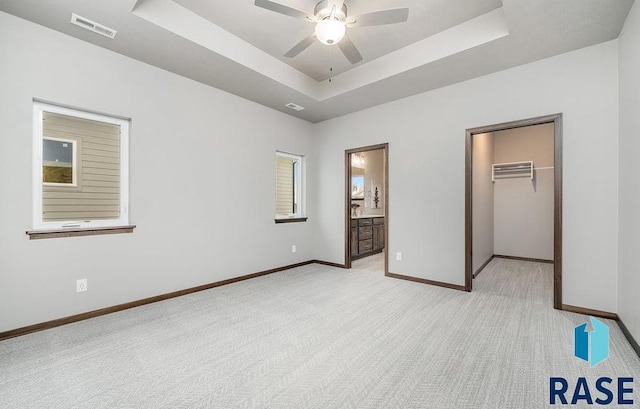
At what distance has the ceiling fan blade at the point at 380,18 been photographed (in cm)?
212

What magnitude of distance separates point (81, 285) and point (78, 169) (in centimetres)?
117

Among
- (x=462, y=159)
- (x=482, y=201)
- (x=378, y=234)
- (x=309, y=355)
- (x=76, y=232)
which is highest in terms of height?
(x=462, y=159)

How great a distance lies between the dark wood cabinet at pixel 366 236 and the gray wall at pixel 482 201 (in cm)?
206

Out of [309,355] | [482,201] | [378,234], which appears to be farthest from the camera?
[378,234]

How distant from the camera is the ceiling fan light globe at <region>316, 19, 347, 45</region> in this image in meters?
2.26

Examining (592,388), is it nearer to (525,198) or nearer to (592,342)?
(592,342)

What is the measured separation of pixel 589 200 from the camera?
2.84 meters

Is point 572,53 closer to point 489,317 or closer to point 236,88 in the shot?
point 489,317

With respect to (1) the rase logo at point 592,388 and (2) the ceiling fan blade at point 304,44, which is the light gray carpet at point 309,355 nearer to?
(1) the rase logo at point 592,388

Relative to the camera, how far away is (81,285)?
2.73 metres

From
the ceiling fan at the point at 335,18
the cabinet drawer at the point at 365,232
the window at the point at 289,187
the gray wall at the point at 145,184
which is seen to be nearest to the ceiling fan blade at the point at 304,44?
the ceiling fan at the point at 335,18

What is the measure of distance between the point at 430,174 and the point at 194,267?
3464mm

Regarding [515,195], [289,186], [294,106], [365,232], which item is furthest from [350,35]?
[515,195]

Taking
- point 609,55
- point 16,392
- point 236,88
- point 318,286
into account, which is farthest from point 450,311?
point 236,88
